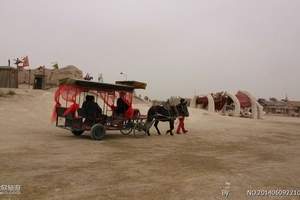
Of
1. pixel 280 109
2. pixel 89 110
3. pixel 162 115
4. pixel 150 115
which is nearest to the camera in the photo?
pixel 89 110

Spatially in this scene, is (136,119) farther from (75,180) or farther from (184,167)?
(75,180)

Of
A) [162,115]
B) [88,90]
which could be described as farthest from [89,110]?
[162,115]

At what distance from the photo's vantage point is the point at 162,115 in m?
19.2

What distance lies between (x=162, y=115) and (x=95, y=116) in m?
4.30

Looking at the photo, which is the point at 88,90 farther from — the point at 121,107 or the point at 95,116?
the point at 121,107

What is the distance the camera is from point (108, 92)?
16.9 meters

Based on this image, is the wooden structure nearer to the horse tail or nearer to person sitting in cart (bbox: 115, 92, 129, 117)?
the horse tail

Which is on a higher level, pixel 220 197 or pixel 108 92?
pixel 108 92

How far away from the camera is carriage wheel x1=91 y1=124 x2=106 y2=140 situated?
15.4m

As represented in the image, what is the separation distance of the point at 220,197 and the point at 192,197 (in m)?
0.51

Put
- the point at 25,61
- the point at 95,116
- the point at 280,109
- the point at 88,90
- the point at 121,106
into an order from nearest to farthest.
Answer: the point at 95,116 → the point at 88,90 → the point at 121,106 → the point at 25,61 → the point at 280,109

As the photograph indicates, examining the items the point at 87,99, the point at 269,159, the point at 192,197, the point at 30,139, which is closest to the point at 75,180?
the point at 192,197

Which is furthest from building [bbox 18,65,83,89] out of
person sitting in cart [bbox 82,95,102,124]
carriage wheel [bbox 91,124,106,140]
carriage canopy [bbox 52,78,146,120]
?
carriage wheel [bbox 91,124,106,140]

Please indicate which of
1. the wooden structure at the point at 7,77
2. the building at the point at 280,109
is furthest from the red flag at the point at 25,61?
the building at the point at 280,109
